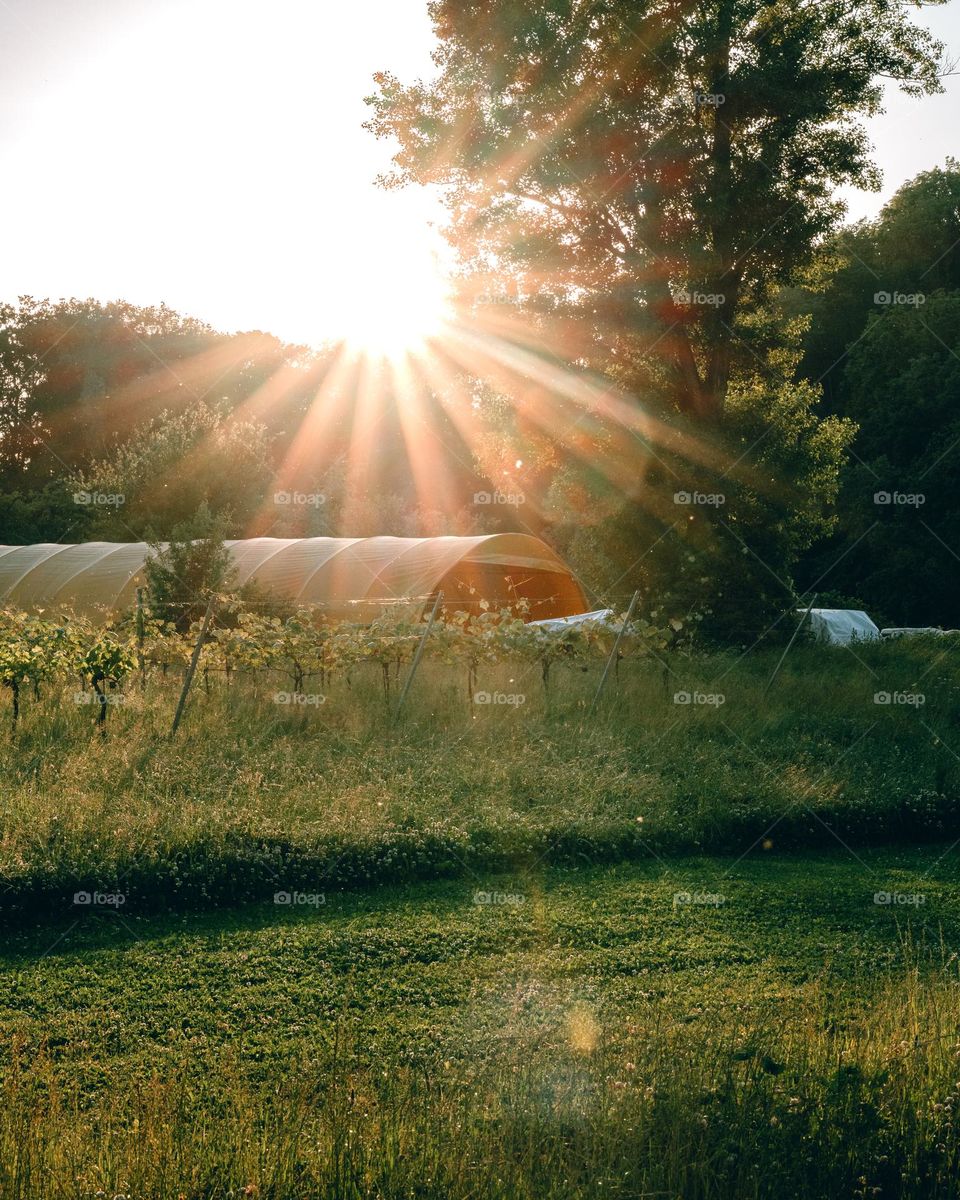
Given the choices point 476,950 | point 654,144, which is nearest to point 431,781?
point 476,950

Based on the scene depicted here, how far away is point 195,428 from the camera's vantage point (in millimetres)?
34656

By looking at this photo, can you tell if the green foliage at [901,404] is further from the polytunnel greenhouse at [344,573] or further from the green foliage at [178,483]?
the green foliage at [178,483]

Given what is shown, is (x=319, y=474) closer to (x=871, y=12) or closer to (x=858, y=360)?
(x=858, y=360)

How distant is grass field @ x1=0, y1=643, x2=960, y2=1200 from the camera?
3.90 meters

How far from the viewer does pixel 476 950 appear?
6.52 metres

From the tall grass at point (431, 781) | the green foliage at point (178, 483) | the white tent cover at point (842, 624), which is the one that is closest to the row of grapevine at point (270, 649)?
the tall grass at point (431, 781)

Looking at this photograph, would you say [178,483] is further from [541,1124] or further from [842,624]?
[541,1124]

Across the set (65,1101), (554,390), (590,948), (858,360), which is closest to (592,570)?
(554,390)

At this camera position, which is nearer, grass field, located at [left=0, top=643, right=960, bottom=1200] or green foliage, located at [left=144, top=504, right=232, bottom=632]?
grass field, located at [left=0, top=643, right=960, bottom=1200]

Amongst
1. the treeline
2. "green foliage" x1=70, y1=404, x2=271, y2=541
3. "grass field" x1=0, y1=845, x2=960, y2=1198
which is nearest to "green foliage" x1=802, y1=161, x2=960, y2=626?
the treeline

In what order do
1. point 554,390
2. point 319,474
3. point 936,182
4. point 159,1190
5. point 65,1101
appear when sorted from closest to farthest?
1. point 159,1190
2. point 65,1101
3. point 554,390
4. point 936,182
5. point 319,474

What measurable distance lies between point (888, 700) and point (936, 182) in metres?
30.4

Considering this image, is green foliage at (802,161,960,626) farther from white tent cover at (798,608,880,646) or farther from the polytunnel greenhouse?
the polytunnel greenhouse

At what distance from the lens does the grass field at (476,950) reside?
3.90 m
